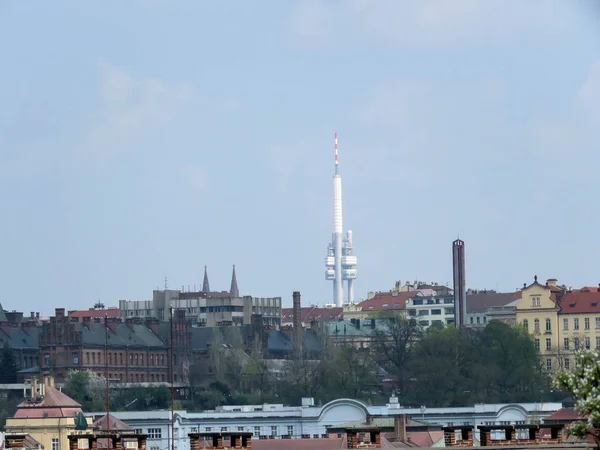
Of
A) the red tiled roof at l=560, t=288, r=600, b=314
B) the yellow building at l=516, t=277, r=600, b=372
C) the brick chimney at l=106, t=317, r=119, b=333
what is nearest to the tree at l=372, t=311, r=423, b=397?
the yellow building at l=516, t=277, r=600, b=372

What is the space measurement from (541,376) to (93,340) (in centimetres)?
4555

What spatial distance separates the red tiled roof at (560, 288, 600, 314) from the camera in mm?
164125

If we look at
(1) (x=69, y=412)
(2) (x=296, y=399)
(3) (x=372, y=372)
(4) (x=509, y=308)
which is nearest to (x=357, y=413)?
(1) (x=69, y=412)

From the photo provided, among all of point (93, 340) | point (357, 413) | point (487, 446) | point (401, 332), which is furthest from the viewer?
point (93, 340)

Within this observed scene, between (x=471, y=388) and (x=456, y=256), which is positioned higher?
(x=456, y=256)

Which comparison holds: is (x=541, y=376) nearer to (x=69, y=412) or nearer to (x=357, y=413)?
(x=357, y=413)

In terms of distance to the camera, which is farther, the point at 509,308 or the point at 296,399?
the point at 509,308

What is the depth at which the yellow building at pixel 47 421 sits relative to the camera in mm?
92500

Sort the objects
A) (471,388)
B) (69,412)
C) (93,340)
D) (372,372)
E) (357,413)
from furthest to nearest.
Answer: (93,340) < (372,372) < (471,388) < (357,413) < (69,412)

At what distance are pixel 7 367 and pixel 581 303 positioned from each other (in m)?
41.2

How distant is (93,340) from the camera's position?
570ft

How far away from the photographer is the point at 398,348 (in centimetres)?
15425

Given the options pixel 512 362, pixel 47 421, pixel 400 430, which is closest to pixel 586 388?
pixel 400 430

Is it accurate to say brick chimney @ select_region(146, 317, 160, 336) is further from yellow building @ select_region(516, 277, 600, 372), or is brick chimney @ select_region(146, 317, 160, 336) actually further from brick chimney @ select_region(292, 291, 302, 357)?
yellow building @ select_region(516, 277, 600, 372)
